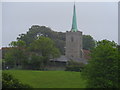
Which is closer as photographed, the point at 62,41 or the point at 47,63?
the point at 47,63

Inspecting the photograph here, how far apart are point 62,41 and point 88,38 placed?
875 cm

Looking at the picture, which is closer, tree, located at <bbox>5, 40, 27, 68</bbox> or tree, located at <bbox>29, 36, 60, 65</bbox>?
tree, located at <bbox>5, 40, 27, 68</bbox>

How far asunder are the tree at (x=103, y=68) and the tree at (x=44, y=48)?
23137 mm

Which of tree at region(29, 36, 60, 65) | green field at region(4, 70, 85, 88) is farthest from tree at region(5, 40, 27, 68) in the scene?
green field at region(4, 70, 85, 88)

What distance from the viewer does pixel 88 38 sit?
67.7 metres

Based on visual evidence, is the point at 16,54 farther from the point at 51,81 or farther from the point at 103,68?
the point at 103,68

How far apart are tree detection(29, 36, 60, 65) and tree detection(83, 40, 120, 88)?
23.1m

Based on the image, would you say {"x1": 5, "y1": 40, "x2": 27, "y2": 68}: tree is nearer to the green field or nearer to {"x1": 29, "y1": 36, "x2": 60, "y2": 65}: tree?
{"x1": 29, "y1": 36, "x2": 60, "y2": 65}: tree

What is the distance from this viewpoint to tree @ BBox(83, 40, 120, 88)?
58.1 ft

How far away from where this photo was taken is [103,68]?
58.9 feet

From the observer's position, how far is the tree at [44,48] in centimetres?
4119

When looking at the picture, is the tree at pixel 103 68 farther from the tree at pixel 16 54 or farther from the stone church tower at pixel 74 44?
the stone church tower at pixel 74 44

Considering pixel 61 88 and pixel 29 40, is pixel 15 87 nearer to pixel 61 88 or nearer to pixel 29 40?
pixel 61 88

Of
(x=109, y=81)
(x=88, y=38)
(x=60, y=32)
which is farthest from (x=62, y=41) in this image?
(x=109, y=81)
